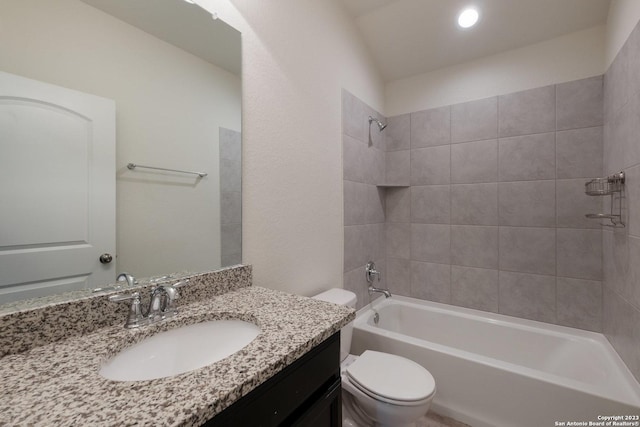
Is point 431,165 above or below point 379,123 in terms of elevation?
below

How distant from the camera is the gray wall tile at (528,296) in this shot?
1963 millimetres

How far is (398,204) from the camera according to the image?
2.56 meters

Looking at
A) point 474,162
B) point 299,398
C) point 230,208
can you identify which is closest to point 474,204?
point 474,162

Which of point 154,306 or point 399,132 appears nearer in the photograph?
point 154,306

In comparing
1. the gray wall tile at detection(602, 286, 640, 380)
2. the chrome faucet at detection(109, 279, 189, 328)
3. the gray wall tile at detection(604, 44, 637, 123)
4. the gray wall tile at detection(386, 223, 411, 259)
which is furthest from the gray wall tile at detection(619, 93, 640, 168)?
the chrome faucet at detection(109, 279, 189, 328)

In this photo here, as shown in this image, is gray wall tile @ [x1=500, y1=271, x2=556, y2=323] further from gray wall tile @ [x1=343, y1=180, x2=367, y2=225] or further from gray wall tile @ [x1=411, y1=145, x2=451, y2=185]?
gray wall tile @ [x1=343, y1=180, x2=367, y2=225]

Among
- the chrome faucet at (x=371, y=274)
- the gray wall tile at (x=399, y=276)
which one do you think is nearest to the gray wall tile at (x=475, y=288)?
the gray wall tile at (x=399, y=276)

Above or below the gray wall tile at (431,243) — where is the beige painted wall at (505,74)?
above

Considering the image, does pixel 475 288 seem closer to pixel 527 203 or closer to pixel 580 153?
pixel 527 203

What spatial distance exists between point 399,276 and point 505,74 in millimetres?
1838

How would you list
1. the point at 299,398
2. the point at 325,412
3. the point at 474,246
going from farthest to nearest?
the point at 474,246 → the point at 325,412 → the point at 299,398

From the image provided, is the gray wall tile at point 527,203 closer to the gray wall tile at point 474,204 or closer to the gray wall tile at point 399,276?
the gray wall tile at point 474,204

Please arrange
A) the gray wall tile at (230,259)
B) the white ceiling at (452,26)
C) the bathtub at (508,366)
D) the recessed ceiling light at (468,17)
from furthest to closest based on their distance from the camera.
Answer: the recessed ceiling light at (468,17), the white ceiling at (452,26), the bathtub at (508,366), the gray wall tile at (230,259)

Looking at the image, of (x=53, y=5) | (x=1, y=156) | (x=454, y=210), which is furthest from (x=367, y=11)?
(x=1, y=156)
